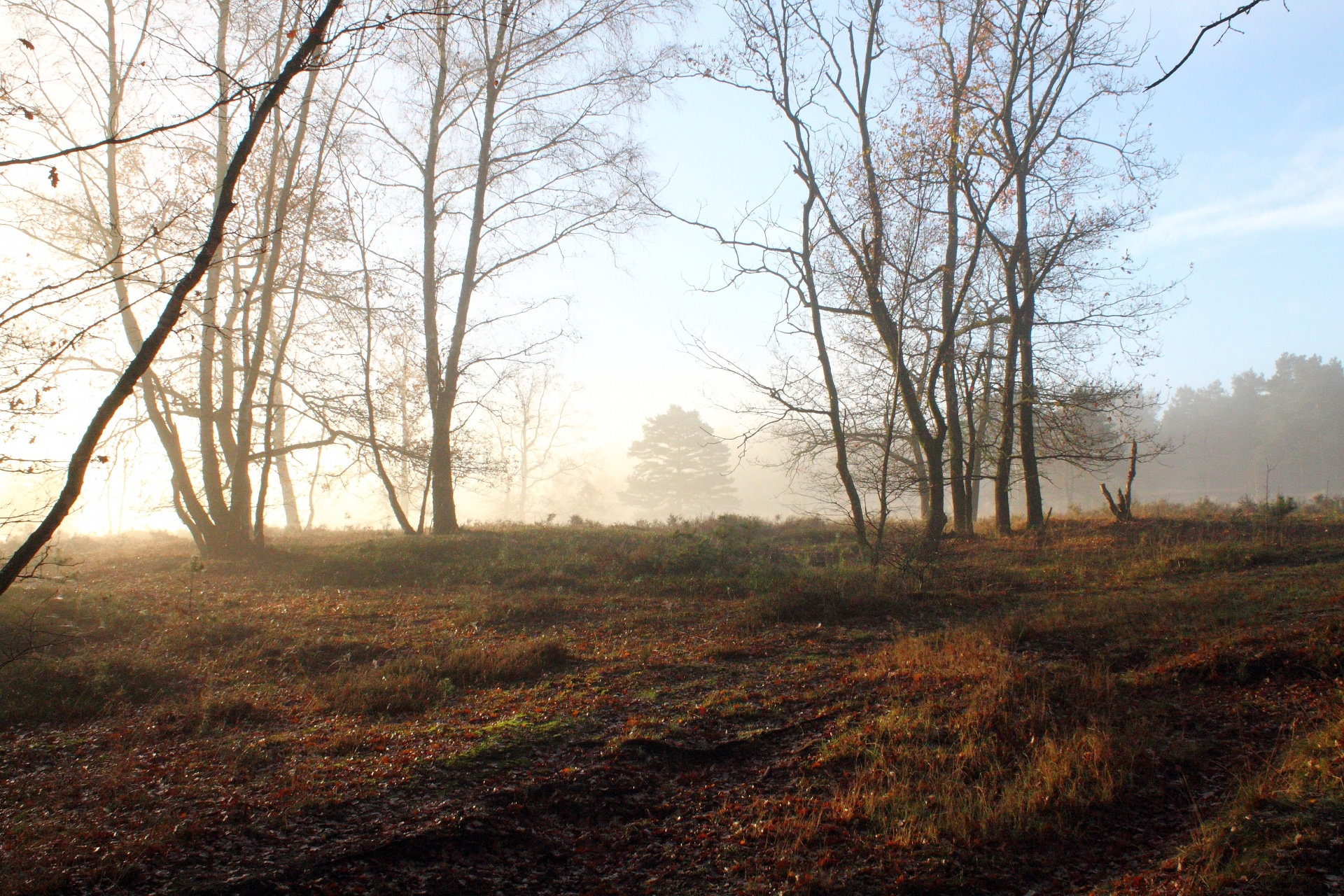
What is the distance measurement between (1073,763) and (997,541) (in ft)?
33.5

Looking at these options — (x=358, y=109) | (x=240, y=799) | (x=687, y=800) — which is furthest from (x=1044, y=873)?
(x=358, y=109)

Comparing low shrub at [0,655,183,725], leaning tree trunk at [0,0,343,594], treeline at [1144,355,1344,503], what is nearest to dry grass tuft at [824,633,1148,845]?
leaning tree trunk at [0,0,343,594]

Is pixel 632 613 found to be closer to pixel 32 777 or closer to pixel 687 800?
pixel 687 800

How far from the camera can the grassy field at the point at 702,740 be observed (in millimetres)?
3824

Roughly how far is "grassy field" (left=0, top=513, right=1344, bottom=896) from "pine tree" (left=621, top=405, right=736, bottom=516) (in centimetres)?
4303

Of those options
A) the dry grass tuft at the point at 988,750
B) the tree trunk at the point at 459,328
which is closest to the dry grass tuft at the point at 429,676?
the dry grass tuft at the point at 988,750

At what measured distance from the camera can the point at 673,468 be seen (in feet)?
176

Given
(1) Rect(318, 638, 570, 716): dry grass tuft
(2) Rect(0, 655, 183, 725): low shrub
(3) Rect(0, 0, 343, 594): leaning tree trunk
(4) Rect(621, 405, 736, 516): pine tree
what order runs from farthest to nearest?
(4) Rect(621, 405, 736, 516): pine tree, (1) Rect(318, 638, 570, 716): dry grass tuft, (2) Rect(0, 655, 183, 725): low shrub, (3) Rect(0, 0, 343, 594): leaning tree trunk

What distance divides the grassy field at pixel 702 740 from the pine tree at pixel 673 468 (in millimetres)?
43027

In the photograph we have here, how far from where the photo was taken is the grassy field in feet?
12.5

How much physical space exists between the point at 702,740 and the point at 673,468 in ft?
159

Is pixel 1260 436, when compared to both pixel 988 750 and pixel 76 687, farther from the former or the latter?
pixel 76 687

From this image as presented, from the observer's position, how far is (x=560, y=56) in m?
17.1

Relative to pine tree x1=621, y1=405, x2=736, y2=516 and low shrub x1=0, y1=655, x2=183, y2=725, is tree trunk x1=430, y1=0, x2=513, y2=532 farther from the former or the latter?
pine tree x1=621, y1=405, x2=736, y2=516
